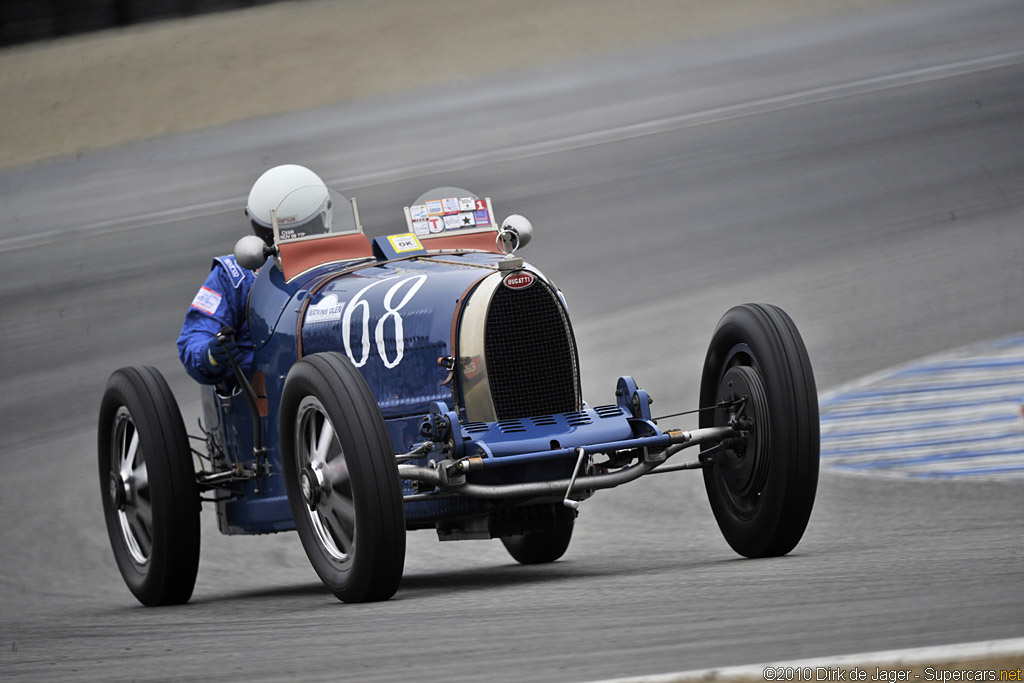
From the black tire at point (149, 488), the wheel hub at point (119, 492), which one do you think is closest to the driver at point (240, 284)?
the black tire at point (149, 488)

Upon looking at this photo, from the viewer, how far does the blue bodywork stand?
6820mm

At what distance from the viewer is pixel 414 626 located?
5.53 metres

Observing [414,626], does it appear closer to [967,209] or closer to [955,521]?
[955,521]

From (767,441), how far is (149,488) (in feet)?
10.7

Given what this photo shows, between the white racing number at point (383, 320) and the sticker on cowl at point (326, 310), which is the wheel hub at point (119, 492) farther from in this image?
the white racing number at point (383, 320)

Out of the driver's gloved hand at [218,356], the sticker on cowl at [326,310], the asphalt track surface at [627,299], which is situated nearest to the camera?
the asphalt track surface at [627,299]

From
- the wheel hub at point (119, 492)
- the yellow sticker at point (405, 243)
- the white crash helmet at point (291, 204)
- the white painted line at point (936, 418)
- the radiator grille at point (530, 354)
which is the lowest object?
the white painted line at point (936, 418)

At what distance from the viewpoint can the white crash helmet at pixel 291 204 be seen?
28.7 feet

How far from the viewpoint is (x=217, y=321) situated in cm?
830

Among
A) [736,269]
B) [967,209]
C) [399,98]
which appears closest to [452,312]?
[736,269]

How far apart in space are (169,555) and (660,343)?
7.11 m

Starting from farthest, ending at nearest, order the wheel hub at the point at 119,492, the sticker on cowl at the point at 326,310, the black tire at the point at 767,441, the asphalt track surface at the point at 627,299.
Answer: the wheel hub at the point at 119,492 → the sticker on cowl at the point at 326,310 → the black tire at the point at 767,441 → the asphalt track surface at the point at 627,299

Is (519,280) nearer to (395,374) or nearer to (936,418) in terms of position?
(395,374)

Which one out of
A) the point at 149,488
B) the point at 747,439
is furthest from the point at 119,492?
the point at 747,439
